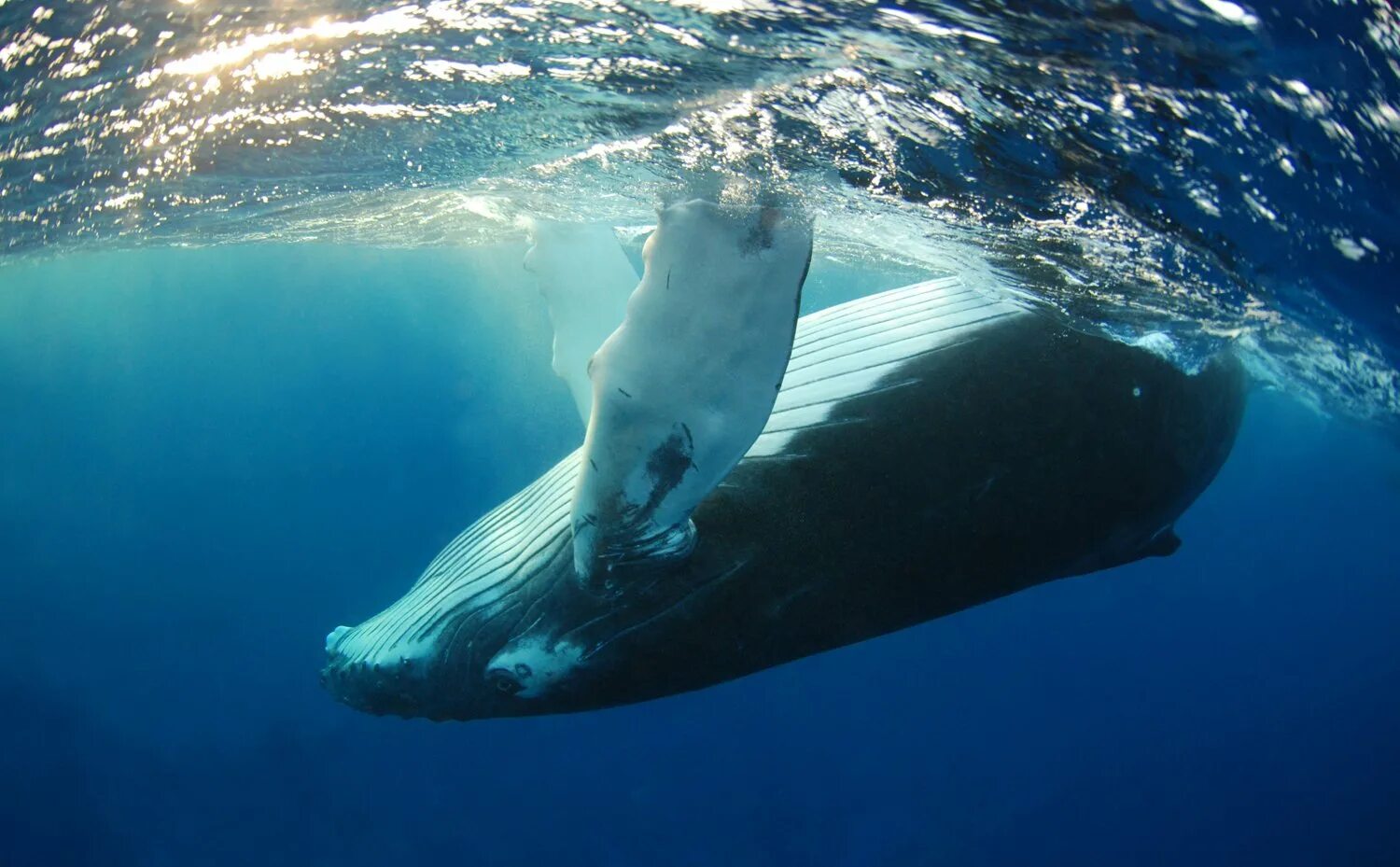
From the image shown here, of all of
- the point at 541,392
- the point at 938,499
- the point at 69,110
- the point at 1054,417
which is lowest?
the point at 541,392

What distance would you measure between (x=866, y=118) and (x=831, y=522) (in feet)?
6.35

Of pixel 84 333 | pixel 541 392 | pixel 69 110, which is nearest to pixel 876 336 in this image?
pixel 69 110

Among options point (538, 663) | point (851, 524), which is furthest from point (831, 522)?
point (538, 663)

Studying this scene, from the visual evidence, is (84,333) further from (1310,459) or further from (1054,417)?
(1310,459)

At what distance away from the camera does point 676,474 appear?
320 cm

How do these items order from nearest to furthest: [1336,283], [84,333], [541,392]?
[1336,283] → [541,392] → [84,333]

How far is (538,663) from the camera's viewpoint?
396cm

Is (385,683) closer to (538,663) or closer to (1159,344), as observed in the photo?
(538,663)

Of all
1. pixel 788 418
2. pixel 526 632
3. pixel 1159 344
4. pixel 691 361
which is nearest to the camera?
pixel 691 361

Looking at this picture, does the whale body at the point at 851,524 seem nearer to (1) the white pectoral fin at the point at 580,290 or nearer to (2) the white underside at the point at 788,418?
(2) the white underside at the point at 788,418

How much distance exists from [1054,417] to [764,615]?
1.91 metres

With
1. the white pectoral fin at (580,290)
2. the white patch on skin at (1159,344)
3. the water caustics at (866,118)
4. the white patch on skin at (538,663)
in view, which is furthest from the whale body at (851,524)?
the white pectoral fin at (580,290)

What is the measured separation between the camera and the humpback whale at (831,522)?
3.86 m

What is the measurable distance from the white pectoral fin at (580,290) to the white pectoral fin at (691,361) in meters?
3.25
